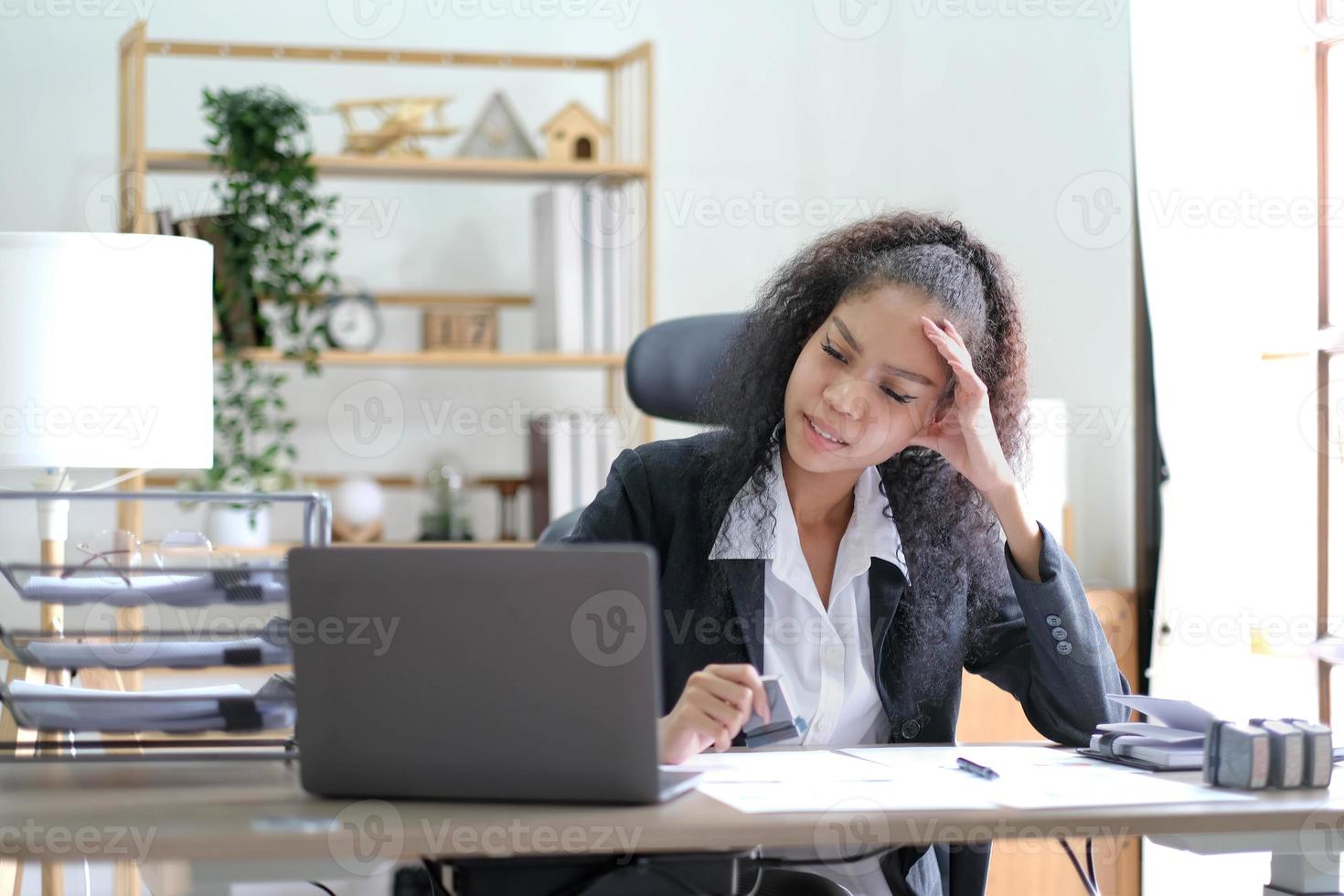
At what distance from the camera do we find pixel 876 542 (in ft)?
5.44

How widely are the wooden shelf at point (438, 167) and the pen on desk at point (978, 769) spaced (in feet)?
7.37

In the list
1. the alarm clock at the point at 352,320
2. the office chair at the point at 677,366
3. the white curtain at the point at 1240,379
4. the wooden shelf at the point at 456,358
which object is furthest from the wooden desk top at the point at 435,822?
the alarm clock at the point at 352,320

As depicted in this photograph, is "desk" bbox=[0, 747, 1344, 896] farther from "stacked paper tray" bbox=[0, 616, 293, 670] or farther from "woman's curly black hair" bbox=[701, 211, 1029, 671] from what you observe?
"woman's curly black hair" bbox=[701, 211, 1029, 671]

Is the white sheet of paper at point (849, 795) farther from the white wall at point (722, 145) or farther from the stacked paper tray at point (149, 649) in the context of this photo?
the white wall at point (722, 145)

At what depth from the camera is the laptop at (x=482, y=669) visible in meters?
1.00

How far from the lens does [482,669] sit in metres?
1.02

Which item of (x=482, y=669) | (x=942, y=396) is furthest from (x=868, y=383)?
(x=482, y=669)

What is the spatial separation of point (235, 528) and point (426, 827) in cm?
231

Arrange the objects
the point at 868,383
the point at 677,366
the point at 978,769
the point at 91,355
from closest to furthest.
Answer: the point at 978,769 < the point at 868,383 < the point at 91,355 < the point at 677,366

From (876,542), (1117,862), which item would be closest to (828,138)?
(1117,862)

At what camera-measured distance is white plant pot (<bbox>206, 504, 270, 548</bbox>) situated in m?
3.13

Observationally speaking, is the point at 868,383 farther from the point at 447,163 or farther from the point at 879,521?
the point at 447,163

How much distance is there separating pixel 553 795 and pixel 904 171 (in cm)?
267

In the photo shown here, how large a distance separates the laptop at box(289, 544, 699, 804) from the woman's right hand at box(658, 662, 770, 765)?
6.0 inches
